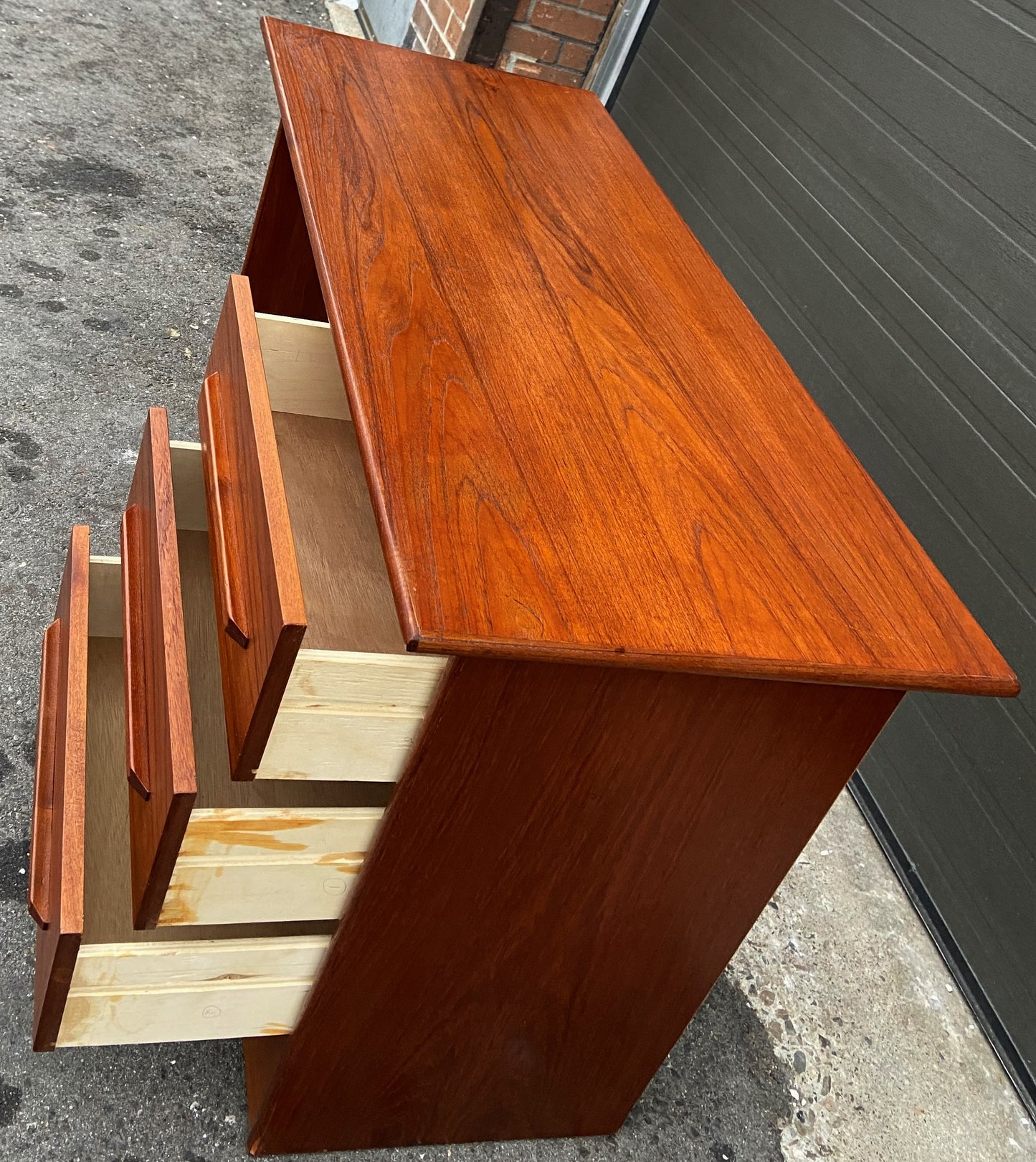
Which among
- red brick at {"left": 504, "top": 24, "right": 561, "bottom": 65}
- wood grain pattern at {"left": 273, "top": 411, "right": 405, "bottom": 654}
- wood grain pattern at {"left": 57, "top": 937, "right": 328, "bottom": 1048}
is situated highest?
red brick at {"left": 504, "top": 24, "right": 561, "bottom": 65}

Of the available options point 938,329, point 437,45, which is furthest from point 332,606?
point 437,45

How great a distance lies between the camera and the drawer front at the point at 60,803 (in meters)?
1.17

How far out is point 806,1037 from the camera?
182 cm

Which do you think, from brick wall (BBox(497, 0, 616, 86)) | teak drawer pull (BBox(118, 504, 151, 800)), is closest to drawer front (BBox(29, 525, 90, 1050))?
teak drawer pull (BBox(118, 504, 151, 800))

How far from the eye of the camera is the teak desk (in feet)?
3.30

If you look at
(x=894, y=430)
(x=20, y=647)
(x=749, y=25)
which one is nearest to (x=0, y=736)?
(x=20, y=647)

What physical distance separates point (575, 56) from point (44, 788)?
10.4 feet

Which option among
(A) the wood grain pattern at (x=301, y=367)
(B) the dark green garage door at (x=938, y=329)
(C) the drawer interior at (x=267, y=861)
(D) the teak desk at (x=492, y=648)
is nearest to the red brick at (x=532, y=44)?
(B) the dark green garage door at (x=938, y=329)

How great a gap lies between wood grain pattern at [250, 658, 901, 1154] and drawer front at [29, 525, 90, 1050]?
0.27 metres

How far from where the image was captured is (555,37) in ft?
12.1

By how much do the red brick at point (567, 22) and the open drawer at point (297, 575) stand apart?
2.55m

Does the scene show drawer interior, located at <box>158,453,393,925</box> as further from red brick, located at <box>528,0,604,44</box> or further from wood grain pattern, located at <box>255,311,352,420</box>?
red brick, located at <box>528,0,604,44</box>

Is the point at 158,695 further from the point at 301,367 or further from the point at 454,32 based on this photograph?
the point at 454,32

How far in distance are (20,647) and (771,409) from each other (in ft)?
4.35
